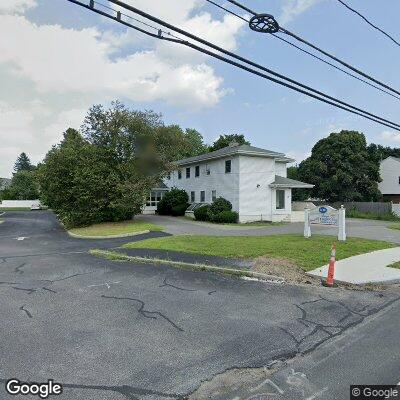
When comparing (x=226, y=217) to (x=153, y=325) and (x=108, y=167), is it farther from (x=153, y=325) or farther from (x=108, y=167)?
(x=153, y=325)

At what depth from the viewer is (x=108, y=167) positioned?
85.9ft

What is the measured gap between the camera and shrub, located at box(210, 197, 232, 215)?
28119 mm

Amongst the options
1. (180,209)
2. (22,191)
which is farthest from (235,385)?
(22,191)

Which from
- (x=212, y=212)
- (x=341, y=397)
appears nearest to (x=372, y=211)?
(x=212, y=212)

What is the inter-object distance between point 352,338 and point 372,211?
1379 inches

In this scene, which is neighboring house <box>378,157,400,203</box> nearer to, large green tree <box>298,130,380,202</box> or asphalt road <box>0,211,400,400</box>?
large green tree <box>298,130,380,202</box>

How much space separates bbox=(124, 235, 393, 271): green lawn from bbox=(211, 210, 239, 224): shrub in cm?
1080

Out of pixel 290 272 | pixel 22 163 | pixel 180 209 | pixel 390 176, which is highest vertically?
pixel 22 163

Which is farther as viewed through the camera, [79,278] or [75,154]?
[75,154]

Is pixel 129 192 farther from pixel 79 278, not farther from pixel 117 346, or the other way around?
pixel 117 346

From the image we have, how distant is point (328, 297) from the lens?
7941 mm

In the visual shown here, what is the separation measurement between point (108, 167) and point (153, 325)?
21.4 metres

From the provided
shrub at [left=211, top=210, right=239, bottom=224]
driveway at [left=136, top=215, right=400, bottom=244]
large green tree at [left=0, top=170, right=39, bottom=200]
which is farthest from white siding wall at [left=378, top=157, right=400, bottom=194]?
large green tree at [left=0, top=170, right=39, bottom=200]

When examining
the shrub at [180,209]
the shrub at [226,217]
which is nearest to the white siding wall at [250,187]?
the shrub at [226,217]
